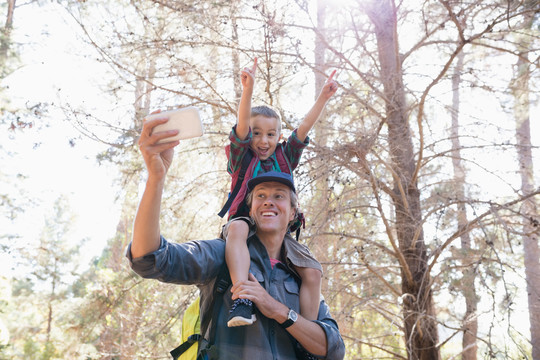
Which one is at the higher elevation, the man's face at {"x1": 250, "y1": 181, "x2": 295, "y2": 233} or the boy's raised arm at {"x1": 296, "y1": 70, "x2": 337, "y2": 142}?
the boy's raised arm at {"x1": 296, "y1": 70, "x2": 337, "y2": 142}

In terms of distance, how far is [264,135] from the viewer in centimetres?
277

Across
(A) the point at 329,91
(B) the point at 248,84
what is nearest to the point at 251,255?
(B) the point at 248,84

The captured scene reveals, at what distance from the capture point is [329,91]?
2.83 m

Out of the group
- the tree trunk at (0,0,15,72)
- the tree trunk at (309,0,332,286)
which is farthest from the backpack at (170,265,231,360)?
the tree trunk at (0,0,15,72)

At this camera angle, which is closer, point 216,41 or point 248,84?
point 248,84

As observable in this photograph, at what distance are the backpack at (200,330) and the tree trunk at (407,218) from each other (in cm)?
293

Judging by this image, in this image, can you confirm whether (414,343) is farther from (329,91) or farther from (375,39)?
(375,39)

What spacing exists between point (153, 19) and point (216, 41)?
2.50ft

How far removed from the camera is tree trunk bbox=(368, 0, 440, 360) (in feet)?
15.0

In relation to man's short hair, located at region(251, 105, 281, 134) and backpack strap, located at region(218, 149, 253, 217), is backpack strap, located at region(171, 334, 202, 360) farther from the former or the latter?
man's short hair, located at region(251, 105, 281, 134)

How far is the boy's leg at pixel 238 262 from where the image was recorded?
169 cm

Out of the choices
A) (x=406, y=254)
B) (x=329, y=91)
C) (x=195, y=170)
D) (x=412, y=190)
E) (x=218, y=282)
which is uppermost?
(x=195, y=170)

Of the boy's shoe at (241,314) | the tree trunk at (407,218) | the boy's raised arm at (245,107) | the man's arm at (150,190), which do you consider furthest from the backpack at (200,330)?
the tree trunk at (407,218)

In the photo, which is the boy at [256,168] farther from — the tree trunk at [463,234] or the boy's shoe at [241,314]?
the tree trunk at [463,234]
